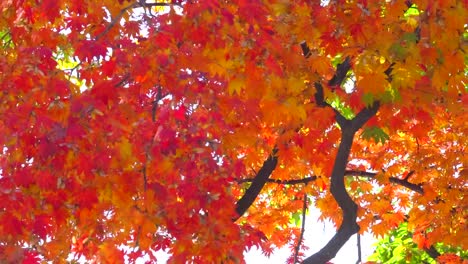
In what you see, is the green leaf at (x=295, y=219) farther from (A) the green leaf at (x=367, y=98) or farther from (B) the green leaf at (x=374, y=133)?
(A) the green leaf at (x=367, y=98)

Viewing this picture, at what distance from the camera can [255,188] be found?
9.28 meters

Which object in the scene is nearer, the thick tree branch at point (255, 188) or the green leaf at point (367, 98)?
the green leaf at point (367, 98)

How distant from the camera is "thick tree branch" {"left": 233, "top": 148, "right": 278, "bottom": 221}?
9266mm

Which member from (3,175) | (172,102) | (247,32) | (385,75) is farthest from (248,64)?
(3,175)

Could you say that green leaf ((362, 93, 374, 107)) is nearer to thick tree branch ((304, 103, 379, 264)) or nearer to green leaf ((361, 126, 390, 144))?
thick tree branch ((304, 103, 379, 264))

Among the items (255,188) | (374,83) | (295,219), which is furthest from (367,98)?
(295,219)

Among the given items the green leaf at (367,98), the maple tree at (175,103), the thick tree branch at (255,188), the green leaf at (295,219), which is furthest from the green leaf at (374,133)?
the green leaf at (295,219)

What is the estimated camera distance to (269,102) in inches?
268

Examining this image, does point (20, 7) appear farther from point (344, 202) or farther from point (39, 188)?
point (344, 202)

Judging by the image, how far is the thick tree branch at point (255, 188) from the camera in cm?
927

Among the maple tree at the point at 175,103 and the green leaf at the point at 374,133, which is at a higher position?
the green leaf at the point at 374,133

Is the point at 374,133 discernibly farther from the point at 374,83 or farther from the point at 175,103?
the point at 175,103

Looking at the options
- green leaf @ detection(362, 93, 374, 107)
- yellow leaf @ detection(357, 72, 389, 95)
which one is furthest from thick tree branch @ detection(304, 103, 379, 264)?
yellow leaf @ detection(357, 72, 389, 95)

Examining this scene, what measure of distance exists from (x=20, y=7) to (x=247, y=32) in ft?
8.01
